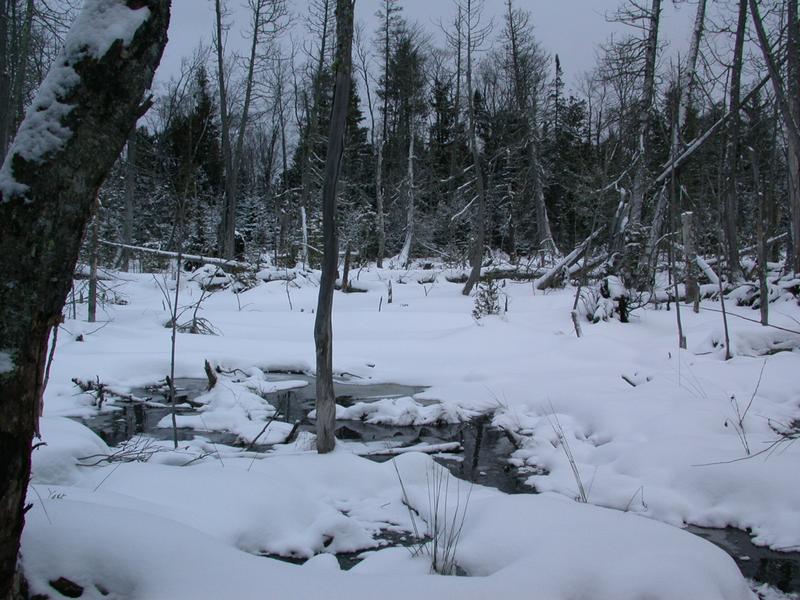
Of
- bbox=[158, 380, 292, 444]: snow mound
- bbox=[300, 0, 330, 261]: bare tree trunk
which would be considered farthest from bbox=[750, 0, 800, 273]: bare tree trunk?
bbox=[300, 0, 330, 261]: bare tree trunk

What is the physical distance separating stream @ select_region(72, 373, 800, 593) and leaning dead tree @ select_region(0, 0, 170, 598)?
6.95 feet

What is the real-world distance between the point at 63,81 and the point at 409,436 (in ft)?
16.6

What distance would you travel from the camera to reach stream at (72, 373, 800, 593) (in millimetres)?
3398

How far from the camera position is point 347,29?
4.56 m

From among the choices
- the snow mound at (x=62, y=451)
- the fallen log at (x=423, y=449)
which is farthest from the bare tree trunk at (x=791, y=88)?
the snow mound at (x=62, y=451)

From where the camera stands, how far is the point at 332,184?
4562mm

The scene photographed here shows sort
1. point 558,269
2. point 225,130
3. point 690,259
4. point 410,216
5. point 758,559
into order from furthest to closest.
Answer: point 410,216, point 225,130, point 558,269, point 690,259, point 758,559

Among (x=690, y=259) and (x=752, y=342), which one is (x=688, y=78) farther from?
(x=752, y=342)

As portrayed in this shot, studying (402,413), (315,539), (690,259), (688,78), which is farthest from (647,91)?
(315,539)

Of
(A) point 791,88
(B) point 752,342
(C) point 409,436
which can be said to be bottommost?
(C) point 409,436

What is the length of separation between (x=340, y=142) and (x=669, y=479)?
12.5 feet

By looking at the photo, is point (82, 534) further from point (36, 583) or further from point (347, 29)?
point (347, 29)

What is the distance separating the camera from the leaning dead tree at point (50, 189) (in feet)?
5.19

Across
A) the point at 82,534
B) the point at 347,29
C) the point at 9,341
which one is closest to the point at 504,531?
the point at 82,534
